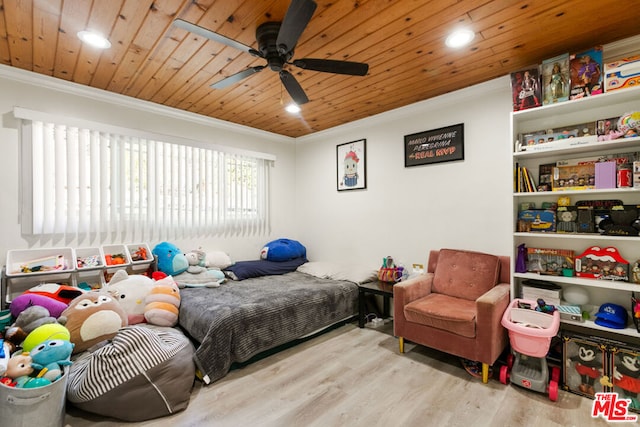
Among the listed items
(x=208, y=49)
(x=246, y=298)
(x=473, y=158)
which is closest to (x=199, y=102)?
(x=208, y=49)

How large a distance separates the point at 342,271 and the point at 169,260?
1.98 meters

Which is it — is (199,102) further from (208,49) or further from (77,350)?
(77,350)

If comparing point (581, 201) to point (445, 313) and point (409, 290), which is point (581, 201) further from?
point (409, 290)

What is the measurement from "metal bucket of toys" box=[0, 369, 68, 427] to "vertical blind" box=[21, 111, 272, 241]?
175 cm

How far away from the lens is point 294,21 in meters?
1.51

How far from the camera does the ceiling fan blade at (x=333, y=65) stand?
191 cm

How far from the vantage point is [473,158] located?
9.69 feet

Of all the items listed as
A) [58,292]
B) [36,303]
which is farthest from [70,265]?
[36,303]

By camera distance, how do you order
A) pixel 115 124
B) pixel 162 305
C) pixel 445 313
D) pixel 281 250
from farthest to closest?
pixel 281 250 < pixel 115 124 < pixel 162 305 < pixel 445 313

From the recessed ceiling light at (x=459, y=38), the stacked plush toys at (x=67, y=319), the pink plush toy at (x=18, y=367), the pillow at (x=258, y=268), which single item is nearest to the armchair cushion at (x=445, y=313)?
the pillow at (x=258, y=268)

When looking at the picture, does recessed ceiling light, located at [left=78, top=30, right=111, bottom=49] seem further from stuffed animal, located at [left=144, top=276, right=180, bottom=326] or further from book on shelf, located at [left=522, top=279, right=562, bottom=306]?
book on shelf, located at [left=522, top=279, right=562, bottom=306]

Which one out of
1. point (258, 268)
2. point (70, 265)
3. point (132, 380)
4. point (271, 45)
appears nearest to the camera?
point (132, 380)

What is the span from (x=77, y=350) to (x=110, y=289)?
20.3 inches

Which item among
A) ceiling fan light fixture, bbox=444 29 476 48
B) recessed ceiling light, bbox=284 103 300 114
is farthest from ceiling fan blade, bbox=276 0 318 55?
recessed ceiling light, bbox=284 103 300 114
